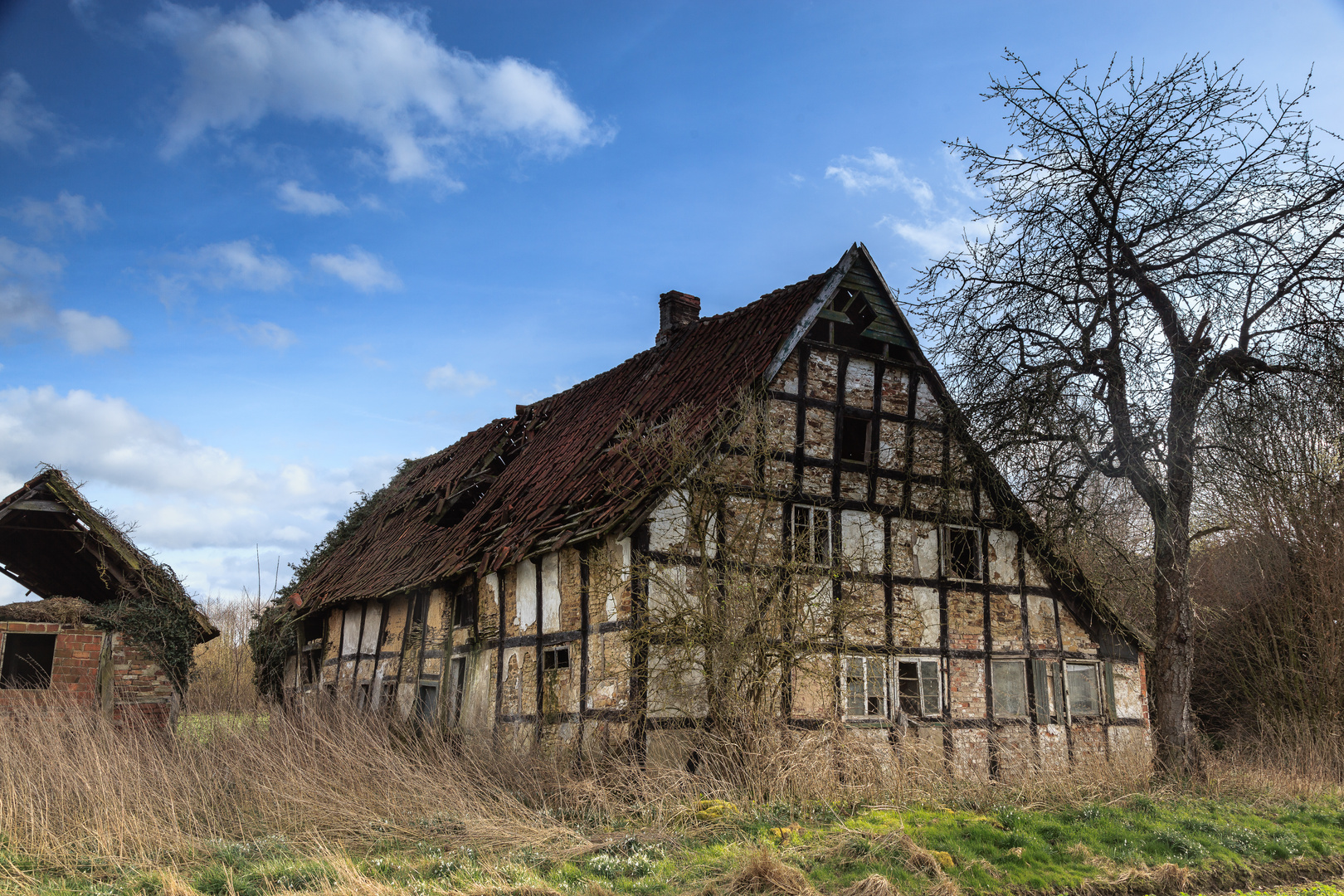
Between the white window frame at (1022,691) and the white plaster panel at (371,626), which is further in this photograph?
the white plaster panel at (371,626)

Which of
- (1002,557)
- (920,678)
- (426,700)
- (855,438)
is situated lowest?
(426,700)

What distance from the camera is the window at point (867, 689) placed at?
39.4ft

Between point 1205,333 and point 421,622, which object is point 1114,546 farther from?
point 421,622

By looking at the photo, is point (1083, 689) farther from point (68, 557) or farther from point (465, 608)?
point (68, 557)

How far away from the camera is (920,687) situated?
1266 centimetres

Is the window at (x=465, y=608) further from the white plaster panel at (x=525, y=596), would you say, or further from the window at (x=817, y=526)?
the window at (x=817, y=526)

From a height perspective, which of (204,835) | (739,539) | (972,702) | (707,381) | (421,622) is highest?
(707,381)

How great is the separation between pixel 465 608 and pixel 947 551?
7605mm

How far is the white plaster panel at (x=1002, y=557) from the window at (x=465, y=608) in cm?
810

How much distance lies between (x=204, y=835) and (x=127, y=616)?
5696mm

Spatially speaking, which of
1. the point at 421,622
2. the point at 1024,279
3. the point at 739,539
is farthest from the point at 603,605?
the point at 1024,279

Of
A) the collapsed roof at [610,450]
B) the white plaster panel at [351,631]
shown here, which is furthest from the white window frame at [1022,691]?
the white plaster panel at [351,631]

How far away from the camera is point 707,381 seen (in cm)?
1384

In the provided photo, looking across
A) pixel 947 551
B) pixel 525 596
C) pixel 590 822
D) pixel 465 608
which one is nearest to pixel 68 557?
pixel 465 608
